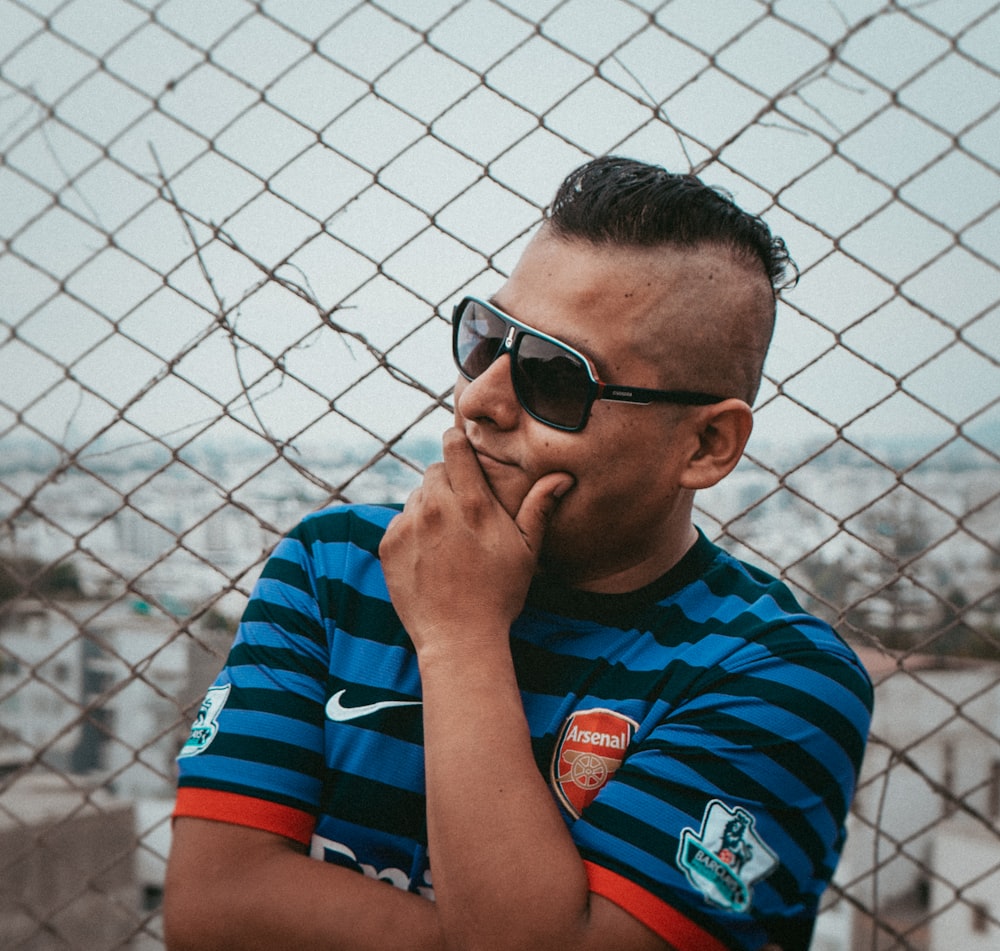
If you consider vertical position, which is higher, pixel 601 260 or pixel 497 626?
pixel 601 260

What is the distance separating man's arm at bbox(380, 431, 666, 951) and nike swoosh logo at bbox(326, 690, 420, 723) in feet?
0.44

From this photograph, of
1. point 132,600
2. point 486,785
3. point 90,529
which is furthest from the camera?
point 132,600

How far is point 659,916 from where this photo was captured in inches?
47.8

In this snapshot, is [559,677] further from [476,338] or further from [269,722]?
[476,338]

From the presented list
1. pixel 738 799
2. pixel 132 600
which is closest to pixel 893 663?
pixel 738 799

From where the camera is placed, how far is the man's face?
5.00ft

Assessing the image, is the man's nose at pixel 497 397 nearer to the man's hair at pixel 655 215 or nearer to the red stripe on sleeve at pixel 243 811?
the man's hair at pixel 655 215

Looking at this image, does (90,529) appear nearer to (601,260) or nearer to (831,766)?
(601,260)

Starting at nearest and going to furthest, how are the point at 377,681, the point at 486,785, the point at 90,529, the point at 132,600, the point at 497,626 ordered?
the point at 486,785, the point at 497,626, the point at 377,681, the point at 90,529, the point at 132,600

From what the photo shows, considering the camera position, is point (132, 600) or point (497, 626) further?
point (132, 600)

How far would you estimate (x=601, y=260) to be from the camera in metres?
1.55

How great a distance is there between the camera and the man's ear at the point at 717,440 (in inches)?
62.9

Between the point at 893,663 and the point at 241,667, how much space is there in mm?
1557

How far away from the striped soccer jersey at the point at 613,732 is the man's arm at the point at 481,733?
77mm
